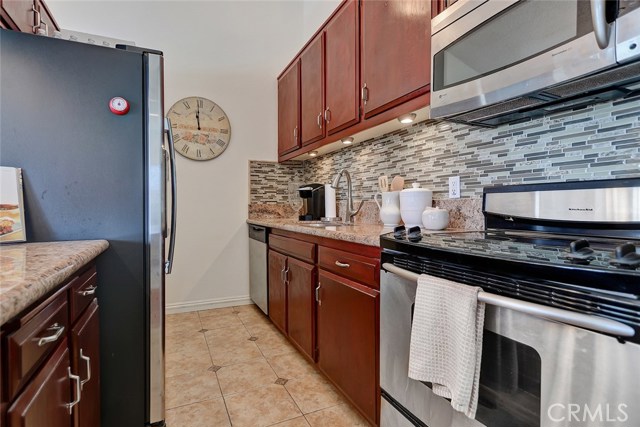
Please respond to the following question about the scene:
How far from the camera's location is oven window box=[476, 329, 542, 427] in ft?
2.42

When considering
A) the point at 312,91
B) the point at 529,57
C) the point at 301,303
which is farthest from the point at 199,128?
the point at 529,57

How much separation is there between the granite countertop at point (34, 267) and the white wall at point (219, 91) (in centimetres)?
190

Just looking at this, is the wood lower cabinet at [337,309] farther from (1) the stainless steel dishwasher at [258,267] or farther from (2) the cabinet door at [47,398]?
(2) the cabinet door at [47,398]

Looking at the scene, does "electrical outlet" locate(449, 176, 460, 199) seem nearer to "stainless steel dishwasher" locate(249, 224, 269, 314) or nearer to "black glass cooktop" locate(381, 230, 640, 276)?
"black glass cooktop" locate(381, 230, 640, 276)

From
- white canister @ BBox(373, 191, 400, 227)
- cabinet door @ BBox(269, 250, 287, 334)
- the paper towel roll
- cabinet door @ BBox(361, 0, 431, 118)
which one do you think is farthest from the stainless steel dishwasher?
cabinet door @ BBox(361, 0, 431, 118)

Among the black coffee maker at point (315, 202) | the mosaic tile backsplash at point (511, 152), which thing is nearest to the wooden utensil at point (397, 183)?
the mosaic tile backsplash at point (511, 152)

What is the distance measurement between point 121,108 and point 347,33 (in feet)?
4.52

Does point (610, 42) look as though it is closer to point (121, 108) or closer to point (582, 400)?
point (582, 400)

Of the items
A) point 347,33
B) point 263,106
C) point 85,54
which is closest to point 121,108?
point 85,54

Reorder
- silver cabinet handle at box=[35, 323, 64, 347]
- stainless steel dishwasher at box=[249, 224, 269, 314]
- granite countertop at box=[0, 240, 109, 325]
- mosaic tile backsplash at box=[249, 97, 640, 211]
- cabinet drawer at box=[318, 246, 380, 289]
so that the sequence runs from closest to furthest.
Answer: granite countertop at box=[0, 240, 109, 325], silver cabinet handle at box=[35, 323, 64, 347], mosaic tile backsplash at box=[249, 97, 640, 211], cabinet drawer at box=[318, 246, 380, 289], stainless steel dishwasher at box=[249, 224, 269, 314]

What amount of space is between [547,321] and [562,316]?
0.05m

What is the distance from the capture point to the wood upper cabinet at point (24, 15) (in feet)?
4.03

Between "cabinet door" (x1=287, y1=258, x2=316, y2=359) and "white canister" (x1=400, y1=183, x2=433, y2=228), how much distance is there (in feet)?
2.03

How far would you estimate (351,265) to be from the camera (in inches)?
57.5
